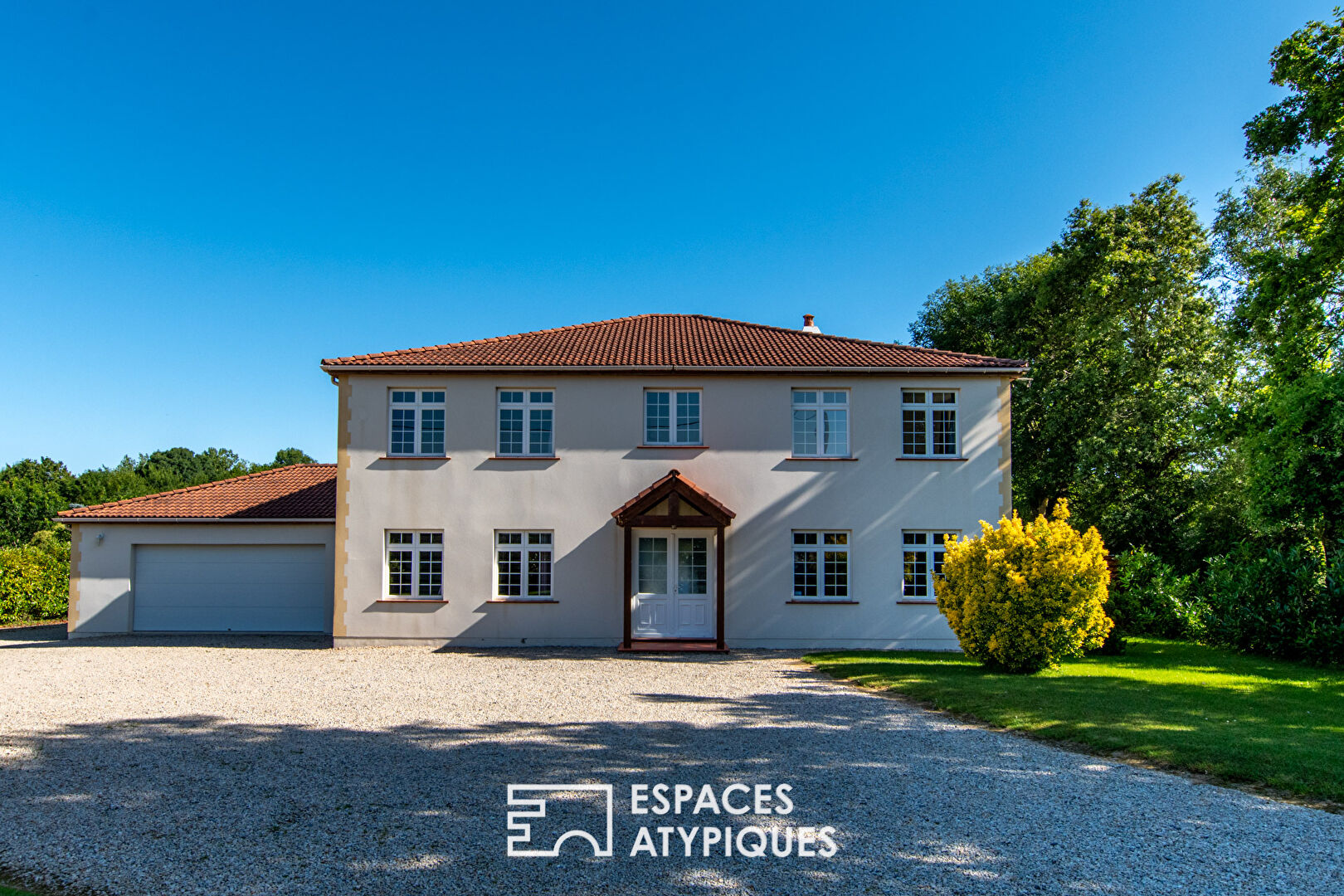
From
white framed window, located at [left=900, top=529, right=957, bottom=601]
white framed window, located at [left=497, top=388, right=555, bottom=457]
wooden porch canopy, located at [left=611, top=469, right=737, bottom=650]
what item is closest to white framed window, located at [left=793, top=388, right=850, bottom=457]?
white framed window, located at [left=900, top=529, right=957, bottom=601]

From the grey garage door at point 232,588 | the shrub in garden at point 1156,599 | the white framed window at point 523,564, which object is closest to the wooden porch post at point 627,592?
the white framed window at point 523,564

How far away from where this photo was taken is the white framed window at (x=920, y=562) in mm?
17422

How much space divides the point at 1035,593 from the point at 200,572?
1891 cm

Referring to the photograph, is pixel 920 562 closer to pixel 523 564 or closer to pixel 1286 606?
pixel 1286 606

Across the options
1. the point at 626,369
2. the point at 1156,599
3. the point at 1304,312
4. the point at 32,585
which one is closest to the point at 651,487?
the point at 626,369

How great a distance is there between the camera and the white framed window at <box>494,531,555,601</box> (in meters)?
17.4

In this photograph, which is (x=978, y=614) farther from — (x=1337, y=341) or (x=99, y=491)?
(x=99, y=491)

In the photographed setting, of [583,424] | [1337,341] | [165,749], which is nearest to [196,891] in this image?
[165,749]

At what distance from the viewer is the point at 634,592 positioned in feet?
56.7

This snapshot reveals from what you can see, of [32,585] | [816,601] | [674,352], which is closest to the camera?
[816,601]

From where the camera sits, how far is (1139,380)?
2644 centimetres

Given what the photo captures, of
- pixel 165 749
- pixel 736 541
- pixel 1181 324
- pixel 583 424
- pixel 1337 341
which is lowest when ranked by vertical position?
pixel 165 749

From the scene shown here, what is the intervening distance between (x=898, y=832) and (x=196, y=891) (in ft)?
15.3

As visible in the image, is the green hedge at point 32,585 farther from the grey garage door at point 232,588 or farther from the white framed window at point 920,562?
the white framed window at point 920,562
